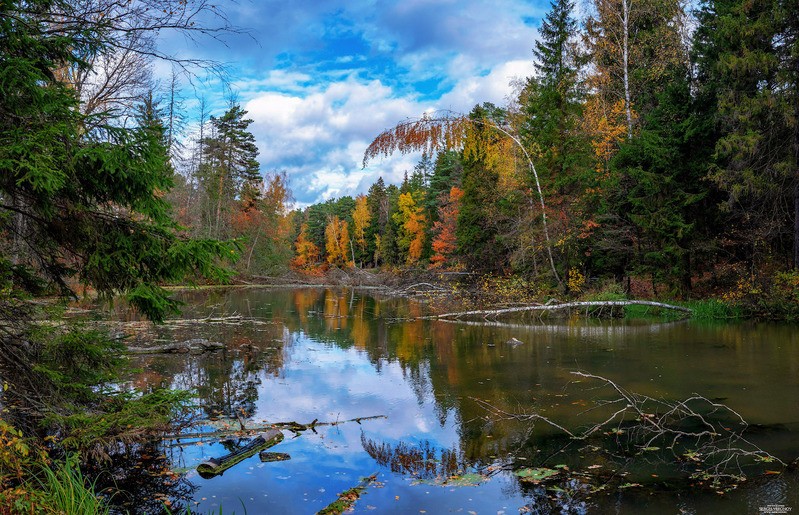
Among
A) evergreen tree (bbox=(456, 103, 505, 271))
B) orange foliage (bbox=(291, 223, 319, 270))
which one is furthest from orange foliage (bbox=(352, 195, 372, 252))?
evergreen tree (bbox=(456, 103, 505, 271))

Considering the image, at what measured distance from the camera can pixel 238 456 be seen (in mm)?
6164

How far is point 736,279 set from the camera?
20391 mm

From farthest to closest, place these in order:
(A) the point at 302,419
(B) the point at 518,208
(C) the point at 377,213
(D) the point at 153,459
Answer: (C) the point at 377,213, (B) the point at 518,208, (A) the point at 302,419, (D) the point at 153,459

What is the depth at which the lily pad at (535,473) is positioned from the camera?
549cm

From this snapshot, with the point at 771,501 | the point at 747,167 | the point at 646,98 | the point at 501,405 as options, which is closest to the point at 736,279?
the point at 747,167

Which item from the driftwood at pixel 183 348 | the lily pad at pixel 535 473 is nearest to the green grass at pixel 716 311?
the lily pad at pixel 535 473

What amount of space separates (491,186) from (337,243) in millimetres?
42631

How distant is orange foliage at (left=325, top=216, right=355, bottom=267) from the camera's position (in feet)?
237

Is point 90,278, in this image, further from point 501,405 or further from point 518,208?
point 518,208

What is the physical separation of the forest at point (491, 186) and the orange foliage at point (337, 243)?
28802 millimetres

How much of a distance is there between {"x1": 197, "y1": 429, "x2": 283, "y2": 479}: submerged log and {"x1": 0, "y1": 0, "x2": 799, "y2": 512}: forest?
750 mm

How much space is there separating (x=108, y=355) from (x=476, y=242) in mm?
27457

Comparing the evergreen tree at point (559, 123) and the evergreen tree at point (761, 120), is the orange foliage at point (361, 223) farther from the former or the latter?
the evergreen tree at point (761, 120)

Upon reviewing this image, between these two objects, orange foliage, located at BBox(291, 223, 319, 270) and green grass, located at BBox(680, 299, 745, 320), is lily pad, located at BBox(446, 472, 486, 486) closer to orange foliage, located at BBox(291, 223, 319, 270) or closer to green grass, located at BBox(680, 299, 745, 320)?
green grass, located at BBox(680, 299, 745, 320)
